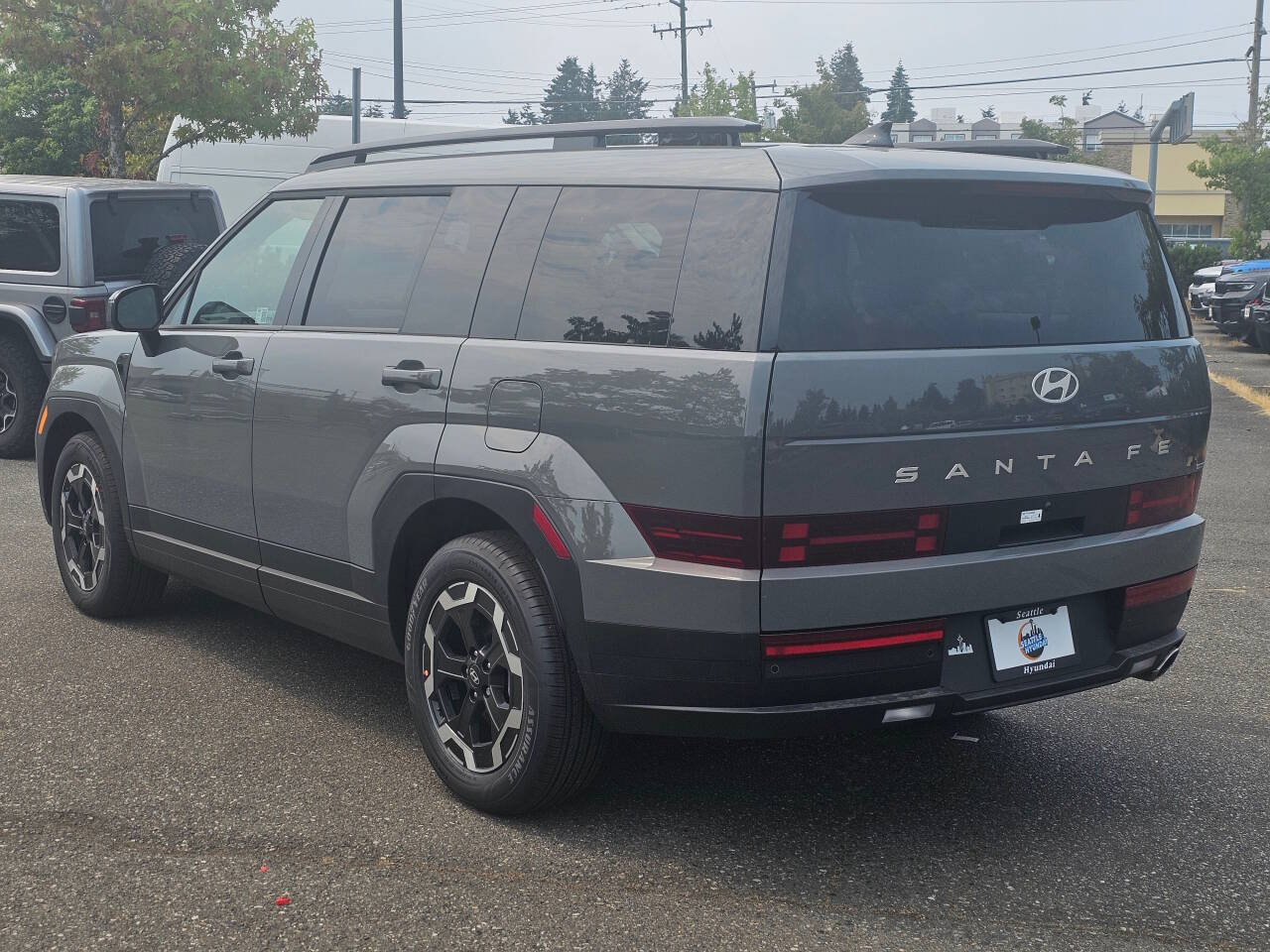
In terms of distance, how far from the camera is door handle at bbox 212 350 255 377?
4.91 meters

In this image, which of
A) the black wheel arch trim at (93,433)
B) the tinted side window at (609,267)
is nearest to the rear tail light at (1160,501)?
the tinted side window at (609,267)

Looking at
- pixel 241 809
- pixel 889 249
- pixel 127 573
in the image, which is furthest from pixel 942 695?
pixel 127 573

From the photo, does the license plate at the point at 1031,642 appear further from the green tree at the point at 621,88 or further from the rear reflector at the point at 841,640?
the green tree at the point at 621,88

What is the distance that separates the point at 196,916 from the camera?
133 inches

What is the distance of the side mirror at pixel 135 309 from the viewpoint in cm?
533

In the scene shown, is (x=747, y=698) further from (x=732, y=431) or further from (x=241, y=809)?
(x=241, y=809)

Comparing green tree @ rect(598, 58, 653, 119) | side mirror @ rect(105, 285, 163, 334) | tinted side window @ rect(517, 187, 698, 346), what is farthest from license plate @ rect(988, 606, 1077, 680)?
green tree @ rect(598, 58, 653, 119)

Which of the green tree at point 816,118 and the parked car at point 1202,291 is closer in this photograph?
the parked car at point 1202,291

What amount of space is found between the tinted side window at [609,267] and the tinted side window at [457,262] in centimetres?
25

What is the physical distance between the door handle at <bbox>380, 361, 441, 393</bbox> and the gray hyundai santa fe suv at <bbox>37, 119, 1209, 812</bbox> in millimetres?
12

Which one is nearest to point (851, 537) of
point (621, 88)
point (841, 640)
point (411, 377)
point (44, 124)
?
point (841, 640)

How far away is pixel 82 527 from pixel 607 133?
3.23 metres

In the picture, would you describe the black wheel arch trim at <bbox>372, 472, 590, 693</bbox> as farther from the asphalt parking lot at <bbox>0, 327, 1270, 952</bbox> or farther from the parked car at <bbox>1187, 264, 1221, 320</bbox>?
the parked car at <bbox>1187, 264, 1221, 320</bbox>

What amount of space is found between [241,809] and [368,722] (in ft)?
2.76
